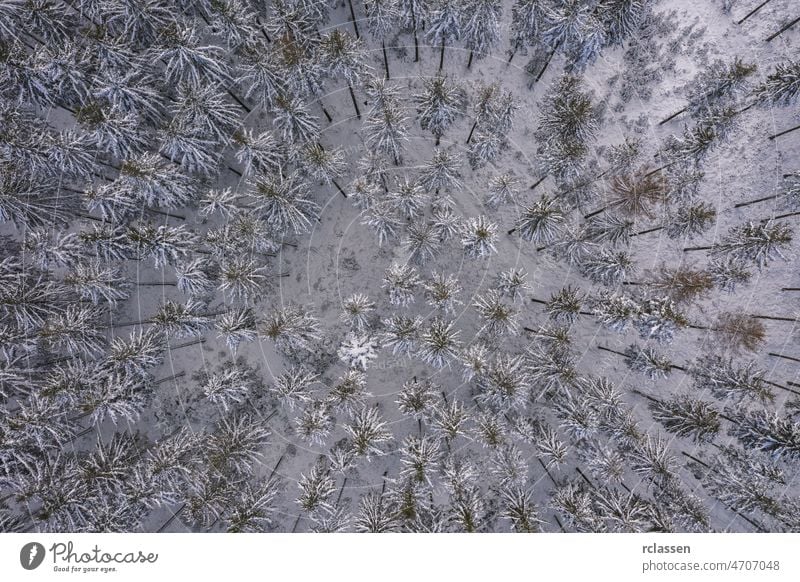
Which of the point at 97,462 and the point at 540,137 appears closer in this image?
the point at 97,462

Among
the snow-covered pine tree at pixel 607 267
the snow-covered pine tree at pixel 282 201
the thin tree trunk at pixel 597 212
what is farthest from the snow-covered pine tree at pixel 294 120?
the snow-covered pine tree at pixel 607 267

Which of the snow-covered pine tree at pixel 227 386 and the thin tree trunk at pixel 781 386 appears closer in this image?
the snow-covered pine tree at pixel 227 386

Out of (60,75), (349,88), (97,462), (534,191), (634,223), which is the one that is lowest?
(97,462)

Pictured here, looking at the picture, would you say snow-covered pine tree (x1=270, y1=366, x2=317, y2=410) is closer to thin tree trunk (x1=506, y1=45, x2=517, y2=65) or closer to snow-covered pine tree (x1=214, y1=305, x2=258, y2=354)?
snow-covered pine tree (x1=214, y1=305, x2=258, y2=354)

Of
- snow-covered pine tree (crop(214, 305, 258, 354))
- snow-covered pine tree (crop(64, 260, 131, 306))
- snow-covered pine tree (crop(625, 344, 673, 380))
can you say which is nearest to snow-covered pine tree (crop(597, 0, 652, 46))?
snow-covered pine tree (crop(625, 344, 673, 380))

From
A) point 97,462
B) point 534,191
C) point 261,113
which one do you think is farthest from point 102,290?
point 534,191

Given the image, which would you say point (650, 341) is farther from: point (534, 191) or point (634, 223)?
point (534, 191)

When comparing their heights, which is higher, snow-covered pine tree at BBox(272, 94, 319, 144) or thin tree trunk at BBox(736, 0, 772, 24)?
thin tree trunk at BBox(736, 0, 772, 24)

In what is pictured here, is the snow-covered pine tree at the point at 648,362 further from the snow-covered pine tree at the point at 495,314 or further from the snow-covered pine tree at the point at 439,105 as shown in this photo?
the snow-covered pine tree at the point at 439,105
